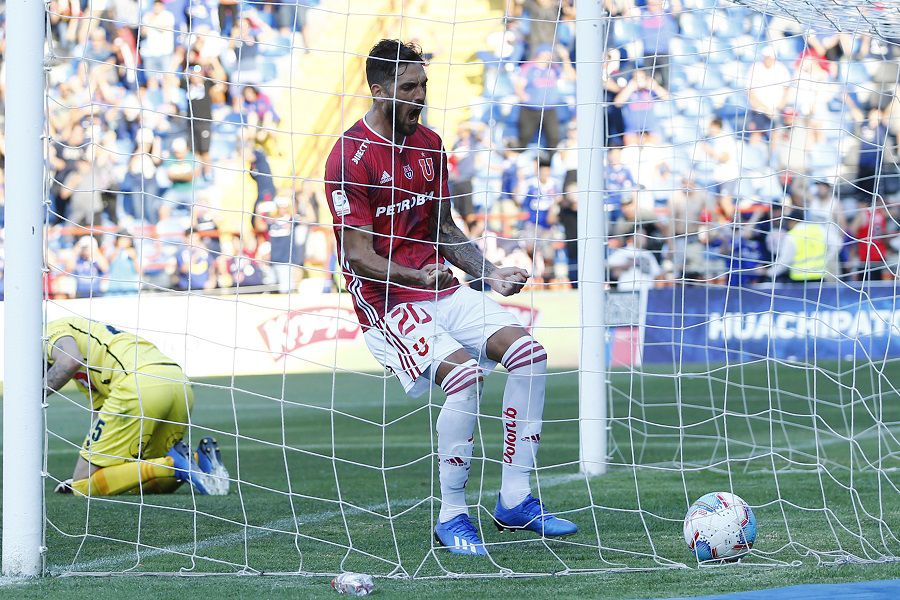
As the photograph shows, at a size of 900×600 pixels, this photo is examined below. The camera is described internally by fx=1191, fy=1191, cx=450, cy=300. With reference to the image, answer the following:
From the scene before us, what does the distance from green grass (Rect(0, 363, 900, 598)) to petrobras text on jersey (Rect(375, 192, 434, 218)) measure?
0.76 metres

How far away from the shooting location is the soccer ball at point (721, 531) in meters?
4.03

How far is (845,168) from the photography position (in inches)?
631

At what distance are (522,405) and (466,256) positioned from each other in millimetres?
652

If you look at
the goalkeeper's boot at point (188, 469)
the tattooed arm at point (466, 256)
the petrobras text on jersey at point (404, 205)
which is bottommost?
the goalkeeper's boot at point (188, 469)

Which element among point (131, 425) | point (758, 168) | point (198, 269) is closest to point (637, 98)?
point (758, 168)

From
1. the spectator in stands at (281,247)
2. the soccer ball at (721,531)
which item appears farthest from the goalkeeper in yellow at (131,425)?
the spectator in stands at (281,247)

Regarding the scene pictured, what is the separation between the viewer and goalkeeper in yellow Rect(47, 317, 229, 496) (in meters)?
5.89

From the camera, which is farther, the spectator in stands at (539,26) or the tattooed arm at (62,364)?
the spectator in stands at (539,26)

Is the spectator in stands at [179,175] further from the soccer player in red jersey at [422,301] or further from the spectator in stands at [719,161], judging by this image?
the soccer player in red jersey at [422,301]

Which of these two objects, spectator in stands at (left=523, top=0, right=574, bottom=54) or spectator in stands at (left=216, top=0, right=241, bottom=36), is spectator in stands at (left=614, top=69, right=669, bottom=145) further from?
spectator in stands at (left=216, top=0, right=241, bottom=36)

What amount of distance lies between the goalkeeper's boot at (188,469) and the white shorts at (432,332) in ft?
5.94

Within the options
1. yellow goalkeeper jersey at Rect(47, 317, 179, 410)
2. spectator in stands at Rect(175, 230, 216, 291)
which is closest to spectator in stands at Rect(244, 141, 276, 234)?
spectator in stands at Rect(175, 230, 216, 291)

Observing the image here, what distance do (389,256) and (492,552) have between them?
1.18 meters

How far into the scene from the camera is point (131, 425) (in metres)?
6.14
